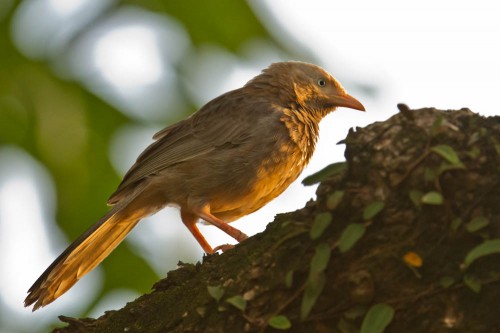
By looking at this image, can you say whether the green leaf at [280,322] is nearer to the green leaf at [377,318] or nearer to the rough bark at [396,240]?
the rough bark at [396,240]

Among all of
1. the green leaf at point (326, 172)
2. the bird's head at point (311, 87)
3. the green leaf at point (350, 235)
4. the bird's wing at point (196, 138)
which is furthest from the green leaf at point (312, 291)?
the bird's head at point (311, 87)

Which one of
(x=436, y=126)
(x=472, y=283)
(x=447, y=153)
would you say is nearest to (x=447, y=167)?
(x=447, y=153)

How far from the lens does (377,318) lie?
3.32 metres

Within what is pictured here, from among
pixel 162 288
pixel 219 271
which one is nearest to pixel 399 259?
pixel 219 271

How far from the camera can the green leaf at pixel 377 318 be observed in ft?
10.8

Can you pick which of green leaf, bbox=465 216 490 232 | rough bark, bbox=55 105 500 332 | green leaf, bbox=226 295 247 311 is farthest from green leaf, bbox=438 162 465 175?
green leaf, bbox=226 295 247 311

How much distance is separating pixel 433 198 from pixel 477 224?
20cm

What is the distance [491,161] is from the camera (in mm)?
3451

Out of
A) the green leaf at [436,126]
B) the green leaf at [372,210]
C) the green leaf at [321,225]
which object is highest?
the green leaf at [436,126]

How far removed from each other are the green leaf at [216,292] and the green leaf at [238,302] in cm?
12

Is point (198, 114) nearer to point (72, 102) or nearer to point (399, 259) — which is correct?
point (72, 102)

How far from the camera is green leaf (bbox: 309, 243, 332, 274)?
3.45 m

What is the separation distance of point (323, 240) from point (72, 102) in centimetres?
267

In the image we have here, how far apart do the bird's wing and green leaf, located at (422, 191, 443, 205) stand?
3.28 meters
